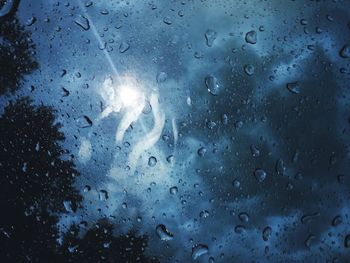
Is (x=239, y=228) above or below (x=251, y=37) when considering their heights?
below

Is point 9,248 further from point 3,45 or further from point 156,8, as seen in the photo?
point 156,8

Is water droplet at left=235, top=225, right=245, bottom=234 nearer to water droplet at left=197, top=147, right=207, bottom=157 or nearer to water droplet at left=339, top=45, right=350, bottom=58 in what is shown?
water droplet at left=197, top=147, right=207, bottom=157

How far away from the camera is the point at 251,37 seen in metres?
3.79

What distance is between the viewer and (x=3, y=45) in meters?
4.09

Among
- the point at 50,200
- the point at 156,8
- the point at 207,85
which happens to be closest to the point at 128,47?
the point at 156,8

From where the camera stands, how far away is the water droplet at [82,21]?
385 centimetres

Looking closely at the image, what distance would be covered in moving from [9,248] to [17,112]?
2.76 metres

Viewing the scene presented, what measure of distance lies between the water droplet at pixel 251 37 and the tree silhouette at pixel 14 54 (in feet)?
10.6

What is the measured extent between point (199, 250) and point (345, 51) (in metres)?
3.70

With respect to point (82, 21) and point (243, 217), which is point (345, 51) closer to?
point (243, 217)

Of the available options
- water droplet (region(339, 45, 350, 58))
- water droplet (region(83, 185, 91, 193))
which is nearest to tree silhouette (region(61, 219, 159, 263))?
water droplet (region(83, 185, 91, 193))

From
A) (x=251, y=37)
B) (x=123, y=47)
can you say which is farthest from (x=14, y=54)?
(x=251, y=37)

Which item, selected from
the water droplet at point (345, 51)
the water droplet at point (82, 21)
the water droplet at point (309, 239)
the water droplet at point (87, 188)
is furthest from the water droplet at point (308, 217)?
the water droplet at point (82, 21)

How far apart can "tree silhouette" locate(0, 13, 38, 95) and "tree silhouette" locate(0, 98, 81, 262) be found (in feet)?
1.28
